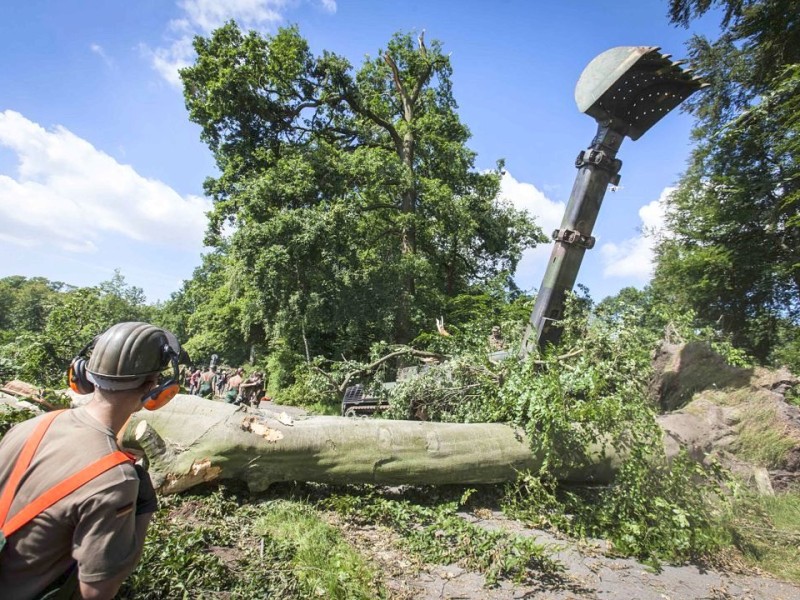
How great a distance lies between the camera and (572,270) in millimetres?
6062

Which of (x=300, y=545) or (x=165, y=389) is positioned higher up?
(x=165, y=389)

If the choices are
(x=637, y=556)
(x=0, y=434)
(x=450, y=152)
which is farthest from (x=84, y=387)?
(x=450, y=152)

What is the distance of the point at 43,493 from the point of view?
128 cm

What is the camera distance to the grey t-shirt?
1.27 metres

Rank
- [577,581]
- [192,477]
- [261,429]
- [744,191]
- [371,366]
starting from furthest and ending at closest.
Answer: [744,191], [371,366], [261,429], [192,477], [577,581]

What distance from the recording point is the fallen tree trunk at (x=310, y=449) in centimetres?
420

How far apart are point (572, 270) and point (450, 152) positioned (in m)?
13.5

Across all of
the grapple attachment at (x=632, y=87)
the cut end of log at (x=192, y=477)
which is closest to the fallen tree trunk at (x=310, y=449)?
the cut end of log at (x=192, y=477)

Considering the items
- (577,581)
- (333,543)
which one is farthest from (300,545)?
(577,581)

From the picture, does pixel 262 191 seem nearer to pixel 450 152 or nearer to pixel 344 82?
pixel 344 82

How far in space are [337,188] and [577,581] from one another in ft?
46.6

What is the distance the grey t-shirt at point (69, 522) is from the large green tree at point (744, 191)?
1107 centimetres

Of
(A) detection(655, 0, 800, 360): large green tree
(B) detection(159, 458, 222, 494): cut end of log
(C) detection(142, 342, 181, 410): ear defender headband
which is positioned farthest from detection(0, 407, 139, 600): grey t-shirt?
(A) detection(655, 0, 800, 360): large green tree

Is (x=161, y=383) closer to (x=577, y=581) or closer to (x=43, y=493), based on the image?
(x=43, y=493)
